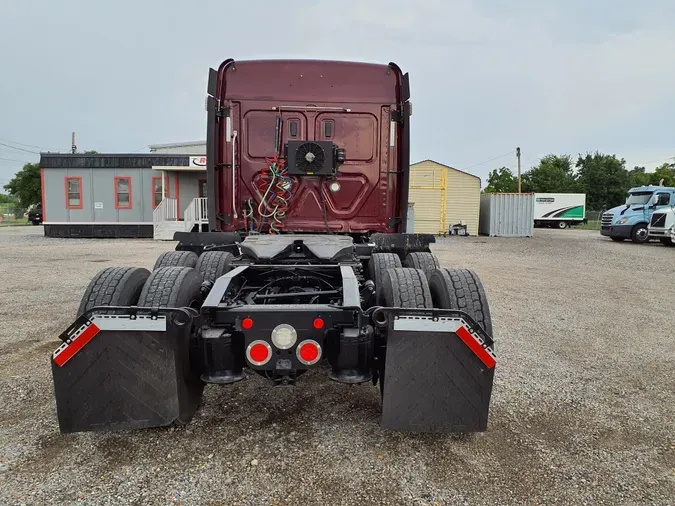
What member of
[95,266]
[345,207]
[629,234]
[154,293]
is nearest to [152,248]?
[95,266]

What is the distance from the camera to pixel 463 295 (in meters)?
3.10

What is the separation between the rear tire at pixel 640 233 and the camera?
21.9 meters

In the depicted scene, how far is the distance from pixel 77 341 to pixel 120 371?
10.7 inches

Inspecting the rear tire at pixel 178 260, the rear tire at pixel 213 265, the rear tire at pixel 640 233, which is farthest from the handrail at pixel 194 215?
the rear tire at pixel 640 233

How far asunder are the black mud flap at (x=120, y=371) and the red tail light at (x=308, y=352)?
2.10 feet

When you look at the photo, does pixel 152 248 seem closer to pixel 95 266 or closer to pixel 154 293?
pixel 95 266

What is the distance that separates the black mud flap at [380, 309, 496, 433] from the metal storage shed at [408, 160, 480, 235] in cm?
2533

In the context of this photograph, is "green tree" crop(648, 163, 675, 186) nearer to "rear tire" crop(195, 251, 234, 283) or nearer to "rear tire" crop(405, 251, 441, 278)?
"rear tire" crop(405, 251, 441, 278)

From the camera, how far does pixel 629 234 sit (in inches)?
877

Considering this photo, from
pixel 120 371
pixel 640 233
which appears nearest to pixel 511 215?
pixel 640 233

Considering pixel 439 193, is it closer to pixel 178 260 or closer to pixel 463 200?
pixel 463 200

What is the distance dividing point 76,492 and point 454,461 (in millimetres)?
1992

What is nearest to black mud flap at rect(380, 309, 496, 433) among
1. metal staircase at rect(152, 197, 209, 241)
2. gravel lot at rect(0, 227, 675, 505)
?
gravel lot at rect(0, 227, 675, 505)

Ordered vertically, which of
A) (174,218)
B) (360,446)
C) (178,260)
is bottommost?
(360,446)
